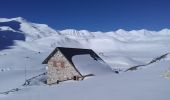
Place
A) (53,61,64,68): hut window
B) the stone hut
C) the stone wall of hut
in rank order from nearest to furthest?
the stone hut, the stone wall of hut, (53,61,64,68): hut window

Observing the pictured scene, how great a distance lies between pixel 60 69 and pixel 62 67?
20.8 inches

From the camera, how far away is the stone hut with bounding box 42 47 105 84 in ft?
135

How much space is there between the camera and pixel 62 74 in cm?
4259

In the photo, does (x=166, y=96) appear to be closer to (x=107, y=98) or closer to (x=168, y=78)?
(x=107, y=98)

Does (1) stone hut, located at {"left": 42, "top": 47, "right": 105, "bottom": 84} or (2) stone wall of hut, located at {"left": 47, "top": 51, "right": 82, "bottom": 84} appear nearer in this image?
(1) stone hut, located at {"left": 42, "top": 47, "right": 105, "bottom": 84}

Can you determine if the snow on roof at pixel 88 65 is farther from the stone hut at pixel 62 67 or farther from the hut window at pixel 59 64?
the hut window at pixel 59 64

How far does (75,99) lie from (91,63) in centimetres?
2333

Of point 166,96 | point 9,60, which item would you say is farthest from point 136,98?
point 9,60

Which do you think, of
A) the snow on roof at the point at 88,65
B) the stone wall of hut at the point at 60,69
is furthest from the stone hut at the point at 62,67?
the snow on roof at the point at 88,65

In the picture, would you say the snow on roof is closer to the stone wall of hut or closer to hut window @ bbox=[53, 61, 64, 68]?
the stone wall of hut

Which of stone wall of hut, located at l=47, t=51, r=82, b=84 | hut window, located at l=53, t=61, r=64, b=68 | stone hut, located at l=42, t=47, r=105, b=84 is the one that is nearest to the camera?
stone hut, located at l=42, t=47, r=105, b=84

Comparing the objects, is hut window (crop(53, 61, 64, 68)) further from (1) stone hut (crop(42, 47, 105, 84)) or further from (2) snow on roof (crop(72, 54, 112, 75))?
(2) snow on roof (crop(72, 54, 112, 75))

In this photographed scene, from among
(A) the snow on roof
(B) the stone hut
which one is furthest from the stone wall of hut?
(A) the snow on roof

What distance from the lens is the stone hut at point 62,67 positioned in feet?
135
